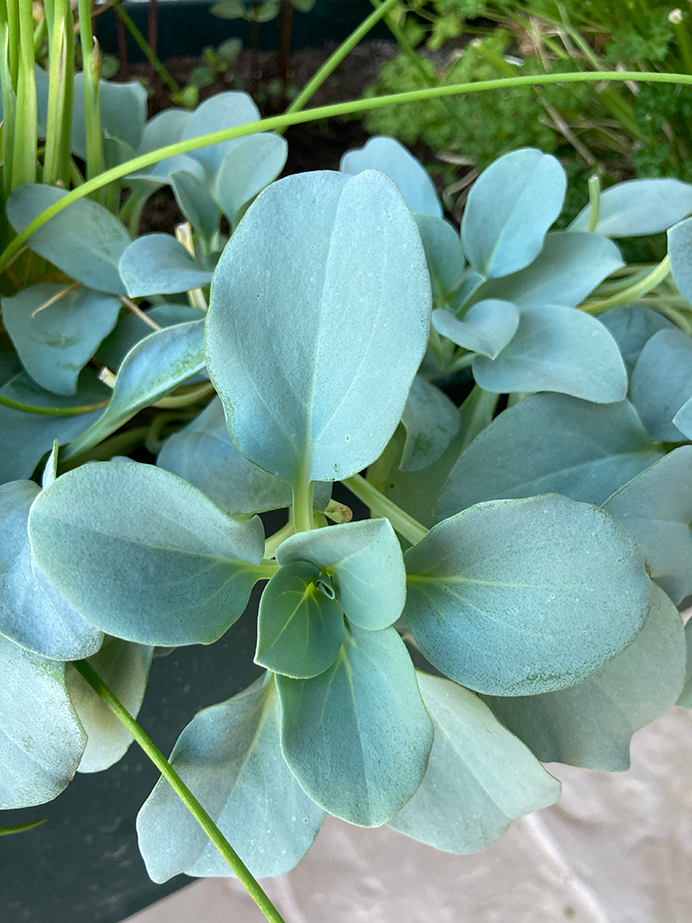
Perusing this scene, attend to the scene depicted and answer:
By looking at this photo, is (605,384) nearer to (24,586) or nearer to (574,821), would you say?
(24,586)

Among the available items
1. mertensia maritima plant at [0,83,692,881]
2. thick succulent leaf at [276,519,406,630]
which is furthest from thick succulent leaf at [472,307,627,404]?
thick succulent leaf at [276,519,406,630]

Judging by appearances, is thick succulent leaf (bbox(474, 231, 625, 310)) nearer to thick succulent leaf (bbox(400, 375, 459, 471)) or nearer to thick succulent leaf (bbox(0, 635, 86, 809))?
thick succulent leaf (bbox(400, 375, 459, 471))

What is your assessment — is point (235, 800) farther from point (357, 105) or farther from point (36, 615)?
point (357, 105)

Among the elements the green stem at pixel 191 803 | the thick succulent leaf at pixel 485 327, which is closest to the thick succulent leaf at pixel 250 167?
the thick succulent leaf at pixel 485 327

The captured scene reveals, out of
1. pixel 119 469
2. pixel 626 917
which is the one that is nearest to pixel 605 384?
pixel 119 469

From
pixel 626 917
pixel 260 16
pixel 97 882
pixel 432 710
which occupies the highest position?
pixel 260 16

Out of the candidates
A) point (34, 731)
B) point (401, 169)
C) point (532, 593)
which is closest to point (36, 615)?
point (34, 731)

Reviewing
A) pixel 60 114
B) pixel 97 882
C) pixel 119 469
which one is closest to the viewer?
pixel 119 469
